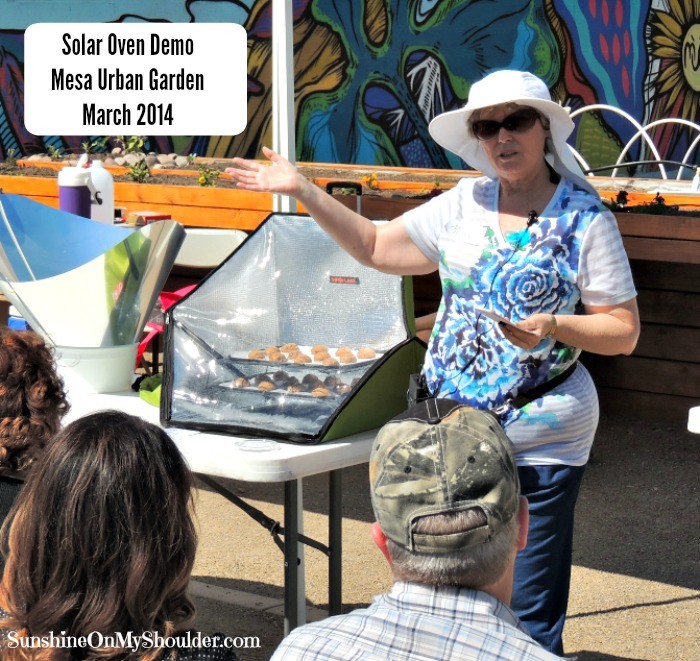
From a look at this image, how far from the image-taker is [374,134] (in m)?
11.1

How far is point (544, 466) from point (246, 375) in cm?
83

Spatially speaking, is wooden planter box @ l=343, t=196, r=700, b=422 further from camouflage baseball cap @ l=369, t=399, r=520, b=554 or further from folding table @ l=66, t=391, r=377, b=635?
camouflage baseball cap @ l=369, t=399, r=520, b=554

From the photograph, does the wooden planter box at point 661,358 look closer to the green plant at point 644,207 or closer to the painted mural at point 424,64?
the green plant at point 644,207

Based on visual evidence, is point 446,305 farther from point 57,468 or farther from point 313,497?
point 313,497

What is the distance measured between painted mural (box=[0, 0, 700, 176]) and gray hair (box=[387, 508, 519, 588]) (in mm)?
8758

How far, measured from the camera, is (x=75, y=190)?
3742 millimetres

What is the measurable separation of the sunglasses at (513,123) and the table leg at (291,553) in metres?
1.00

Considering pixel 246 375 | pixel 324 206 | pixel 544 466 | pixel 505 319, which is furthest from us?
pixel 246 375

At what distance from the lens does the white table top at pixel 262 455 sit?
2.47 m

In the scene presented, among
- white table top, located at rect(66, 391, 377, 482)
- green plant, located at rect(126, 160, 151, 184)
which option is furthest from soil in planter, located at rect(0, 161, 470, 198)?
white table top, located at rect(66, 391, 377, 482)

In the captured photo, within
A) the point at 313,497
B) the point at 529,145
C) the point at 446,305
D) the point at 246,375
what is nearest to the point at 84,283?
the point at 246,375

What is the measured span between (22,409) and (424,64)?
30.5ft

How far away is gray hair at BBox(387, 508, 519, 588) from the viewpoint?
1.34m

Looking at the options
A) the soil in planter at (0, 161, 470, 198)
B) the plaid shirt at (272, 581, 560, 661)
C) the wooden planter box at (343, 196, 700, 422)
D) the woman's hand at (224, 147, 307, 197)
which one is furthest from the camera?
the soil in planter at (0, 161, 470, 198)
